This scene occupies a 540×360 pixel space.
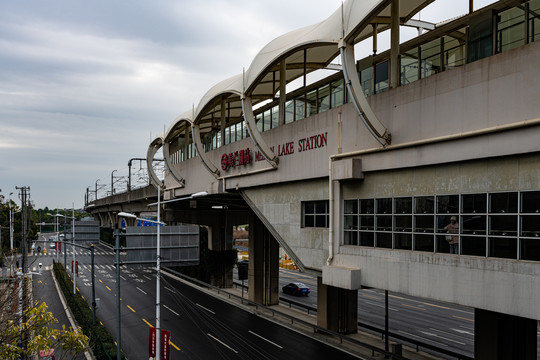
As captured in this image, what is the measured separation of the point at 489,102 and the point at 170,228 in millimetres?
17914

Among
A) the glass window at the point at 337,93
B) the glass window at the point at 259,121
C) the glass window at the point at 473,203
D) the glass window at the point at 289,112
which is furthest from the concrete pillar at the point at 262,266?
the glass window at the point at 473,203

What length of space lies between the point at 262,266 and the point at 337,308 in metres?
13.9

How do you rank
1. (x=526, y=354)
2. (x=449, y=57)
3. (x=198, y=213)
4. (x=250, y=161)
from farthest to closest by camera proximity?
(x=198, y=213) → (x=250, y=161) → (x=526, y=354) → (x=449, y=57)

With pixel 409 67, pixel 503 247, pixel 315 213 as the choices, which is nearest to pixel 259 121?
pixel 315 213

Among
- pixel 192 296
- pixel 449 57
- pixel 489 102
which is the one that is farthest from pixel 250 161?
pixel 192 296

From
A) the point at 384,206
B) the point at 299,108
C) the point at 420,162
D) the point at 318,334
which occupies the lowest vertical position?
the point at 318,334

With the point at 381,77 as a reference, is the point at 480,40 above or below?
above

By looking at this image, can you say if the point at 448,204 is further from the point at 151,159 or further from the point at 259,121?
the point at 151,159

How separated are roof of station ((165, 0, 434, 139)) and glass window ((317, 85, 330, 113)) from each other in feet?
8.25

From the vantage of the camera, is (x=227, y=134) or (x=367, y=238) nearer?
(x=367, y=238)

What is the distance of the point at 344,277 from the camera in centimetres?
2123

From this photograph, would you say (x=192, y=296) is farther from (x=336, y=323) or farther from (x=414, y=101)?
(x=414, y=101)

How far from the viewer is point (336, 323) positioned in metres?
34.2

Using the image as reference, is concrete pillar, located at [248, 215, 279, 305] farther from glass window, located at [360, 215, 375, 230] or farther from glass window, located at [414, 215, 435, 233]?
glass window, located at [414, 215, 435, 233]
